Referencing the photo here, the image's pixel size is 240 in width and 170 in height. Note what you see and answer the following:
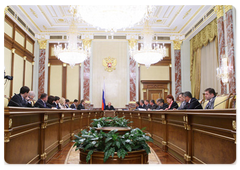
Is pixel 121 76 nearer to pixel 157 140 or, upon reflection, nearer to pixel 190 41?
pixel 190 41

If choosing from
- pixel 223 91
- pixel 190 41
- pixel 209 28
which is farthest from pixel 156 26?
pixel 223 91

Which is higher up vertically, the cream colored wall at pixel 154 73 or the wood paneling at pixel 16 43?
the wood paneling at pixel 16 43

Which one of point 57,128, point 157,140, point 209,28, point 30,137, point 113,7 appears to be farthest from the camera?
point 209,28

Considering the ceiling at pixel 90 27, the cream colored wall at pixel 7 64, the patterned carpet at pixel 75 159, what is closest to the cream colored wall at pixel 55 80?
the ceiling at pixel 90 27

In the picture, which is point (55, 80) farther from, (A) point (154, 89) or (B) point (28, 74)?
(A) point (154, 89)

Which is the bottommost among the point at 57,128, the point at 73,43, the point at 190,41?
the point at 57,128

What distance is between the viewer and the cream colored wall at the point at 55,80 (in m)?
12.2

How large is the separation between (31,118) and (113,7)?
481 cm

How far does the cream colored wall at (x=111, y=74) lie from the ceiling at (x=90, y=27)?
0.78m

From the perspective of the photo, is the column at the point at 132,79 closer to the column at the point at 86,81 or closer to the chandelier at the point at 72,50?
the column at the point at 86,81

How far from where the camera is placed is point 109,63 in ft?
40.5

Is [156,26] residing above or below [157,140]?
above

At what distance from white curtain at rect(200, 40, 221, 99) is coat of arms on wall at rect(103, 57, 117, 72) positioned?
4.68 metres

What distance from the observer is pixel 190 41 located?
39.9ft
